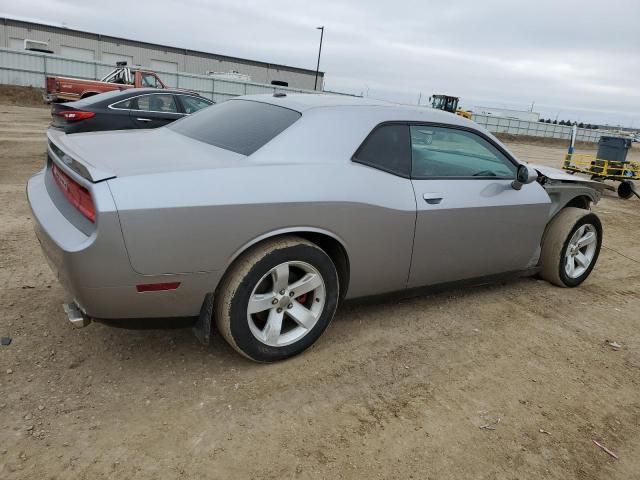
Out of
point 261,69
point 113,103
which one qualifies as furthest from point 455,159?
point 261,69

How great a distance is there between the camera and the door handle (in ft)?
11.1

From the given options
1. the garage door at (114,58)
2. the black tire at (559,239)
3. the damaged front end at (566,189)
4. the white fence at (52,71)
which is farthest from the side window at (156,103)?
the garage door at (114,58)

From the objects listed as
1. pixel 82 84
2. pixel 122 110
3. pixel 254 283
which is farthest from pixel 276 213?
pixel 82 84

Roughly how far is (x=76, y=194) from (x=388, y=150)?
73.0 inches

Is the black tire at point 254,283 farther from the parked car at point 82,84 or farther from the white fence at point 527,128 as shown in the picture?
the white fence at point 527,128

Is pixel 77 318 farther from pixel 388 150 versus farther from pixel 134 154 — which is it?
pixel 388 150

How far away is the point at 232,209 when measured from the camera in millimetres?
2586

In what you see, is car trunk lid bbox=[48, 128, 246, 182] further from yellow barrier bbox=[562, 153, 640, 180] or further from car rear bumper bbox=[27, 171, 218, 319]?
yellow barrier bbox=[562, 153, 640, 180]

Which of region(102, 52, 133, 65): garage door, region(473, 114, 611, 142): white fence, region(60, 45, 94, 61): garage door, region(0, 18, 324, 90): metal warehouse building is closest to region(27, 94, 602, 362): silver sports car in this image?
region(473, 114, 611, 142): white fence

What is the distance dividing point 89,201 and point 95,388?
3.23ft

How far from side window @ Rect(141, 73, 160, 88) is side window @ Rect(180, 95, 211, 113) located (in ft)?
22.7

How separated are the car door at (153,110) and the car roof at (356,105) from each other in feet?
18.7

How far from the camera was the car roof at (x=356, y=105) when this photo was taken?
333 cm

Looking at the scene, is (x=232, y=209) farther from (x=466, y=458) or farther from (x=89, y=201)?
(x=466, y=458)
